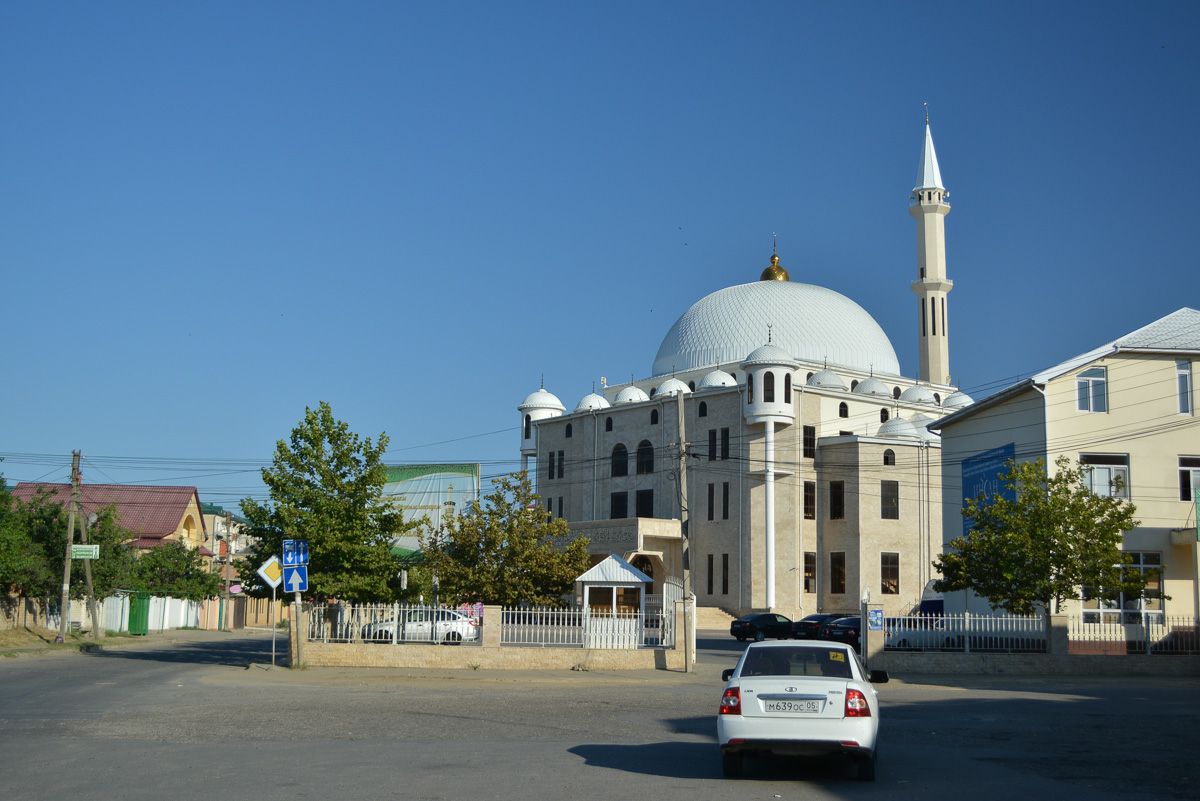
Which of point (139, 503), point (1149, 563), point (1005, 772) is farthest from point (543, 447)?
point (1005, 772)

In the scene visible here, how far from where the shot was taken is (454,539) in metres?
35.6

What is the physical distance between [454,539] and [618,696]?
14292mm

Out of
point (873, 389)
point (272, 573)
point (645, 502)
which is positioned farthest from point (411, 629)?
point (873, 389)

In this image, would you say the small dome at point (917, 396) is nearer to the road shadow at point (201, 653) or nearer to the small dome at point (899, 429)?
the small dome at point (899, 429)

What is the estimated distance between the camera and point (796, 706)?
36.6 feet

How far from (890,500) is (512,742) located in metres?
48.9

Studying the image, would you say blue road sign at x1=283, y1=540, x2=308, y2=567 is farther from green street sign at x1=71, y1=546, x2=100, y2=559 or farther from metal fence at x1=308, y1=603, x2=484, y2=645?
green street sign at x1=71, y1=546, x2=100, y2=559

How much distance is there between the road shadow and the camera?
3084 centimetres

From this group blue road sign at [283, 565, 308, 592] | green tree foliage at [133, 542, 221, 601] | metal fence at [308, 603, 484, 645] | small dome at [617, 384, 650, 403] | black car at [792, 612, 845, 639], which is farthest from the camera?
small dome at [617, 384, 650, 403]

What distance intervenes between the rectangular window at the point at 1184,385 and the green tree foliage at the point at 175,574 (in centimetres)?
3887

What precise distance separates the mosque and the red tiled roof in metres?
21.0

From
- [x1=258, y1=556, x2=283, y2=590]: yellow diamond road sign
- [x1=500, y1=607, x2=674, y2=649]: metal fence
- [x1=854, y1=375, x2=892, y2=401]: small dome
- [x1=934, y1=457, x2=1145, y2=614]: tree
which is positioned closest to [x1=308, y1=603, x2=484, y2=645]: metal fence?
[x1=500, y1=607, x2=674, y2=649]: metal fence

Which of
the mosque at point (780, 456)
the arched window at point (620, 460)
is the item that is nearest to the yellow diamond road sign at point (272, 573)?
the mosque at point (780, 456)

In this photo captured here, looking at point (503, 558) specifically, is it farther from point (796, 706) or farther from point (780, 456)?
point (780, 456)
